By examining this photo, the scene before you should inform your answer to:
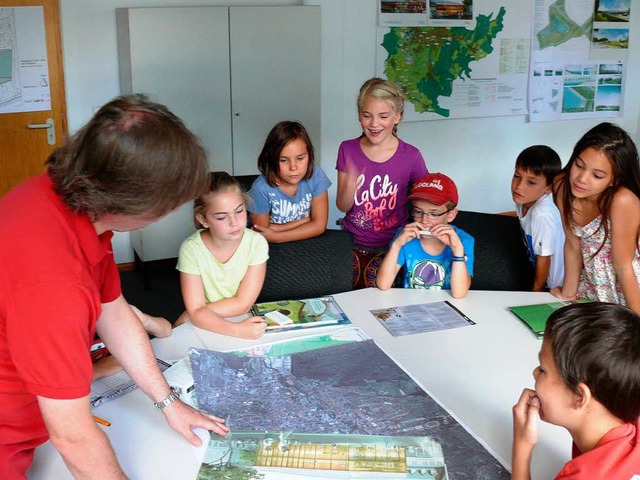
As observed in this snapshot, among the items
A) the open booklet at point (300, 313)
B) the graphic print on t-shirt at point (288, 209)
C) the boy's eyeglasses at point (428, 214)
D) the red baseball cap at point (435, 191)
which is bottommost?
the open booklet at point (300, 313)

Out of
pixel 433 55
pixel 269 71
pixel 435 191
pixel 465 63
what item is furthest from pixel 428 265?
pixel 465 63

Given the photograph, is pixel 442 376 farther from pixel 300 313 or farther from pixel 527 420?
pixel 300 313

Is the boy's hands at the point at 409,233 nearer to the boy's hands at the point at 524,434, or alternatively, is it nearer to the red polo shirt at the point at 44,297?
the boy's hands at the point at 524,434

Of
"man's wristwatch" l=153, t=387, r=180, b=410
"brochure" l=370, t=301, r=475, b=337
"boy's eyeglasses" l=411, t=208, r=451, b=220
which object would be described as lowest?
"brochure" l=370, t=301, r=475, b=337

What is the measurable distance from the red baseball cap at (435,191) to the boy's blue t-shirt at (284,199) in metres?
0.44

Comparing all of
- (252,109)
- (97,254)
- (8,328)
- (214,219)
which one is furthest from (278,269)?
(252,109)

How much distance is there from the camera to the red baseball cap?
2.43m

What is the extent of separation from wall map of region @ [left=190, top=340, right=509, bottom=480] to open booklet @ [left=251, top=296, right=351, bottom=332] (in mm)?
174

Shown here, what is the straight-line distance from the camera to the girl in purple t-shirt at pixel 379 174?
2842 mm

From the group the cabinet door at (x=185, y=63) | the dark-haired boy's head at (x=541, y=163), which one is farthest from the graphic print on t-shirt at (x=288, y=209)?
the cabinet door at (x=185, y=63)

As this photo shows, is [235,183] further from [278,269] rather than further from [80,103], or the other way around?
[80,103]

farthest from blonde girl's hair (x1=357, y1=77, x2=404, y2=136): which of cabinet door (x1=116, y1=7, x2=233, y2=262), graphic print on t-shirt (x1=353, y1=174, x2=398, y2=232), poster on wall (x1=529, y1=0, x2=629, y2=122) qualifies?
poster on wall (x1=529, y1=0, x2=629, y2=122)

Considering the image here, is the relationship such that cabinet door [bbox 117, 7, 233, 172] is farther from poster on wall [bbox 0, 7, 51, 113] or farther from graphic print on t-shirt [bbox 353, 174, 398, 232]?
graphic print on t-shirt [bbox 353, 174, 398, 232]

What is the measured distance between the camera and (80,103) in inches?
167
